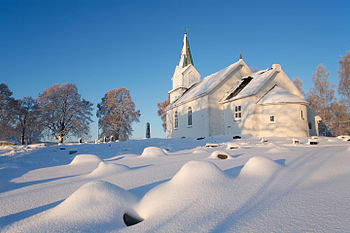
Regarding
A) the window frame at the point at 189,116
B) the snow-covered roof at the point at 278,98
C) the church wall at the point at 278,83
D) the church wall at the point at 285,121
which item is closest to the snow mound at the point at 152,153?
A: the church wall at the point at 285,121

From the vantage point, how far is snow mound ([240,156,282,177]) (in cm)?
325

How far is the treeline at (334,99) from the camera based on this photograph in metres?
24.4

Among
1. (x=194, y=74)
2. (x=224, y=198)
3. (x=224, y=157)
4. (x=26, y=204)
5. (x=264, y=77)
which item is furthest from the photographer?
(x=194, y=74)

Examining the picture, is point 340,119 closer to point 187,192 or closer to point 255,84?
point 255,84

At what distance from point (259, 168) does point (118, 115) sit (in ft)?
94.5

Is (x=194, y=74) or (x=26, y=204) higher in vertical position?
(x=194, y=74)

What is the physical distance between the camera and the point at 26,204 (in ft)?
8.13

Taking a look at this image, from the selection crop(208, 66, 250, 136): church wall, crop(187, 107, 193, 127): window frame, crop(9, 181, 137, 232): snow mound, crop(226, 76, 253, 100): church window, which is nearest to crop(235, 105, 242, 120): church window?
crop(226, 76, 253, 100): church window

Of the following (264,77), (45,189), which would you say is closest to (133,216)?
(45,189)

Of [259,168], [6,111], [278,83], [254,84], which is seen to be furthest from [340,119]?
[6,111]

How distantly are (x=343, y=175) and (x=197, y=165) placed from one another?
8.03 feet

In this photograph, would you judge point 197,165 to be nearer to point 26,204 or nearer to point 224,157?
point 26,204

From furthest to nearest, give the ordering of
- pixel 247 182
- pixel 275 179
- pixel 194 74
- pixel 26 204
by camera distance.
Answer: pixel 194 74, pixel 275 179, pixel 247 182, pixel 26 204

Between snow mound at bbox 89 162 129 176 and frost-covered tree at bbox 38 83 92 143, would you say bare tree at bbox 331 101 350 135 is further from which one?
frost-covered tree at bbox 38 83 92 143
